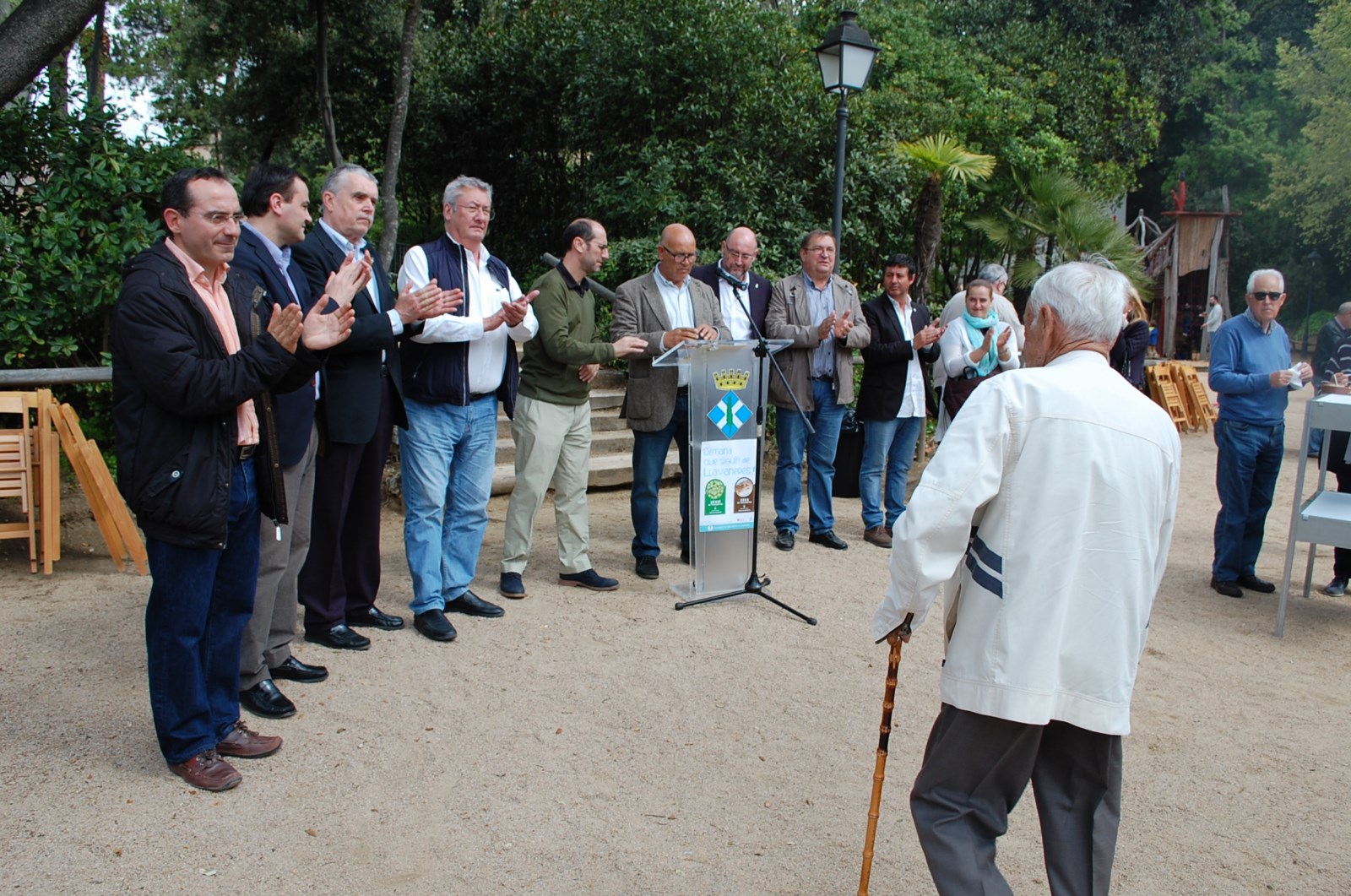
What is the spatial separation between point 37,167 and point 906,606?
7193 mm

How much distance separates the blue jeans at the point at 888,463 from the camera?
7418 mm

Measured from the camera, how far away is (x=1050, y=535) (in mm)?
2410

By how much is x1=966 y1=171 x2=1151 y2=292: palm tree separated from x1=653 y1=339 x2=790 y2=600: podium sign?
9.69 m

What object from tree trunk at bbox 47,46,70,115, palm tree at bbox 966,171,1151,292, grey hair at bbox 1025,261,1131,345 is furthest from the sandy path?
palm tree at bbox 966,171,1151,292

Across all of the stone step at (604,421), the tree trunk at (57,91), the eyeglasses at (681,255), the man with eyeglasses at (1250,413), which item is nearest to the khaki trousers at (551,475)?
the eyeglasses at (681,255)

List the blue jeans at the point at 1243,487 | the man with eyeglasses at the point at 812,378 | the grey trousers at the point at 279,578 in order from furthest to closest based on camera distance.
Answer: the man with eyeglasses at the point at 812,378
the blue jeans at the point at 1243,487
the grey trousers at the point at 279,578

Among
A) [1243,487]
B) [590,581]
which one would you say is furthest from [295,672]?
[1243,487]

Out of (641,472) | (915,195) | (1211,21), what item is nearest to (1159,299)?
(1211,21)

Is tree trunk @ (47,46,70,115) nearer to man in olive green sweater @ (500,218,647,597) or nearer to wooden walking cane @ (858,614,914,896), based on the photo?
man in olive green sweater @ (500,218,647,597)

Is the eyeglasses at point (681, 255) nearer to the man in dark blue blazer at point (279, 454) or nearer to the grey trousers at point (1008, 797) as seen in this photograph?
the man in dark blue blazer at point (279, 454)

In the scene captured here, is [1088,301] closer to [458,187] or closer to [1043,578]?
[1043,578]

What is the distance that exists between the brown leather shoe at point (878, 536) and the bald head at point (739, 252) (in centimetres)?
213

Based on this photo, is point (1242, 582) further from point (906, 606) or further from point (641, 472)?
point (906, 606)

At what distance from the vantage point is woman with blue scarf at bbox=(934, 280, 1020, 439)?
7.30 meters
